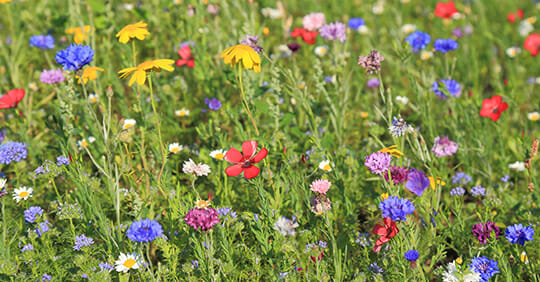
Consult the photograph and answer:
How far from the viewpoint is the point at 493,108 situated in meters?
2.73

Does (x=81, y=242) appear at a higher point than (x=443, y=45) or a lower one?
lower

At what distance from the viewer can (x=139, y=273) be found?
2.02 meters

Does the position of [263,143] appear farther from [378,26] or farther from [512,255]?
[378,26]

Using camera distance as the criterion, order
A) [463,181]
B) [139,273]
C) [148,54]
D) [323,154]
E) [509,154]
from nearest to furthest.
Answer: [139,273] → [323,154] → [463,181] → [509,154] → [148,54]

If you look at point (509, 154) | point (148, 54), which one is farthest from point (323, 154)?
point (148, 54)

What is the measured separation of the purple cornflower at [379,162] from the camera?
1849 millimetres

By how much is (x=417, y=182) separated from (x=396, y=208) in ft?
1.09

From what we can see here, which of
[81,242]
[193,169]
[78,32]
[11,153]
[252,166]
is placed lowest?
[81,242]

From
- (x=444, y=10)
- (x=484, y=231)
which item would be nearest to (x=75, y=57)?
(x=484, y=231)

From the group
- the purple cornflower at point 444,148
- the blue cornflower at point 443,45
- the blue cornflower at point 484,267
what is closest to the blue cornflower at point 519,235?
the blue cornflower at point 484,267

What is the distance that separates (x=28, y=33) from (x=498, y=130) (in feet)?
12.4

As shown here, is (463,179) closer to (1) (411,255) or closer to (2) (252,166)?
(1) (411,255)

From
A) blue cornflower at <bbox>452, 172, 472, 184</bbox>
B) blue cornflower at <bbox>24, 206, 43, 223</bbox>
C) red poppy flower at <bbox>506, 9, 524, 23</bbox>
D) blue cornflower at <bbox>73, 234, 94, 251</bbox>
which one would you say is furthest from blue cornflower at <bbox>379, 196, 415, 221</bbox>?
red poppy flower at <bbox>506, 9, 524, 23</bbox>

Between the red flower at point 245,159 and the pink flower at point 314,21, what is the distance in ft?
4.29
